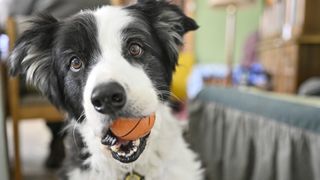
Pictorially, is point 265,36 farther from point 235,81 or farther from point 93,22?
point 93,22

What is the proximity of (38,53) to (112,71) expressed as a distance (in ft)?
1.54

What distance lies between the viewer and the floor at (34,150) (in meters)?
3.13

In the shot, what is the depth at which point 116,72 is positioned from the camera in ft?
3.86

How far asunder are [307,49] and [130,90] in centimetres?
274

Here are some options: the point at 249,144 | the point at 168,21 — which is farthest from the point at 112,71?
the point at 249,144

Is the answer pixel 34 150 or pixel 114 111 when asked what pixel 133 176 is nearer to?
pixel 114 111

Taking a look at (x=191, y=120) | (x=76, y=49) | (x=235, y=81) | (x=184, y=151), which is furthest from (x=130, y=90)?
(x=235, y=81)

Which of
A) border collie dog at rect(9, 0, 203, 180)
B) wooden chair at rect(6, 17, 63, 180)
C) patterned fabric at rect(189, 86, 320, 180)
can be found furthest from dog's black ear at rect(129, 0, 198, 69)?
wooden chair at rect(6, 17, 63, 180)

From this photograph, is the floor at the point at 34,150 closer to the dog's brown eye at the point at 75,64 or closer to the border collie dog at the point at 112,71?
the border collie dog at the point at 112,71

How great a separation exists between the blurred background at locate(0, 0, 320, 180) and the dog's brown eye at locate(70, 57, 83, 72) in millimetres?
391

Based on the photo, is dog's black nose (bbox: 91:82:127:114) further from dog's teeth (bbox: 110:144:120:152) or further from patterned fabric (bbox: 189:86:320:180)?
patterned fabric (bbox: 189:86:320:180)

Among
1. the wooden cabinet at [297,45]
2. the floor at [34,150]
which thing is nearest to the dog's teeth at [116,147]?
the floor at [34,150]

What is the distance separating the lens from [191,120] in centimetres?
271

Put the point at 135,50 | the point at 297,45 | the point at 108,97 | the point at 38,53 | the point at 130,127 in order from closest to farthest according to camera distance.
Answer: the point at 108,97 → the point at 130,127 → the point at 135,50 → the point at 38,53 → the point at 297,45
